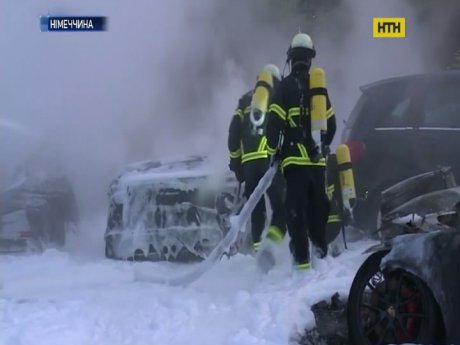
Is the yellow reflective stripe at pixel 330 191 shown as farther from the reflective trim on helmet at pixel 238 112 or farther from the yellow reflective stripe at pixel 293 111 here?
the reflective trim on helmet at pixel 238 112

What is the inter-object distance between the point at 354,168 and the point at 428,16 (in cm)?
136

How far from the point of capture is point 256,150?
623cm

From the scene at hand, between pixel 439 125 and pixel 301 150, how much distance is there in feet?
3.65

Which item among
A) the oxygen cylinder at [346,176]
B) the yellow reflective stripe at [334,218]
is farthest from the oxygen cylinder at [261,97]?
the yellow reflective stripe at [334,218]

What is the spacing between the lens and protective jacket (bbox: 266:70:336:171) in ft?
19.3

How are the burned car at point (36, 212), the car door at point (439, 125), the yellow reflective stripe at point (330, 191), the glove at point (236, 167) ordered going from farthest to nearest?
the burned car at point (36, 212)
the glove at point (236, 167)
the yellow reflective stripe at point (330, 191)
the car door at point (439, 125)

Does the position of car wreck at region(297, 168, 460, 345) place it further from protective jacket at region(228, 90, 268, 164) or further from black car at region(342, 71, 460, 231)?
protective jacket at region(228, 90, 268, 164)

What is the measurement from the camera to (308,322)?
16.5 ft

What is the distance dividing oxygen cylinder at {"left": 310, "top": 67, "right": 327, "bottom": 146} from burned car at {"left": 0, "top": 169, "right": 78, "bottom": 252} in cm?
216

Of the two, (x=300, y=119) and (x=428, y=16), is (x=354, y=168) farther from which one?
(x=428, y=16)

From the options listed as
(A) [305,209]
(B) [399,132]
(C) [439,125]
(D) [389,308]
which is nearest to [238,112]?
(A) [305,209]

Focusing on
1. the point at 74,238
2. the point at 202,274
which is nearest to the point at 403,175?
the point at 202,274

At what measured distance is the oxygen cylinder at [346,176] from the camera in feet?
19.9

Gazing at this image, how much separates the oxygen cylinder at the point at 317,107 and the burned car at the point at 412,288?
125cm
